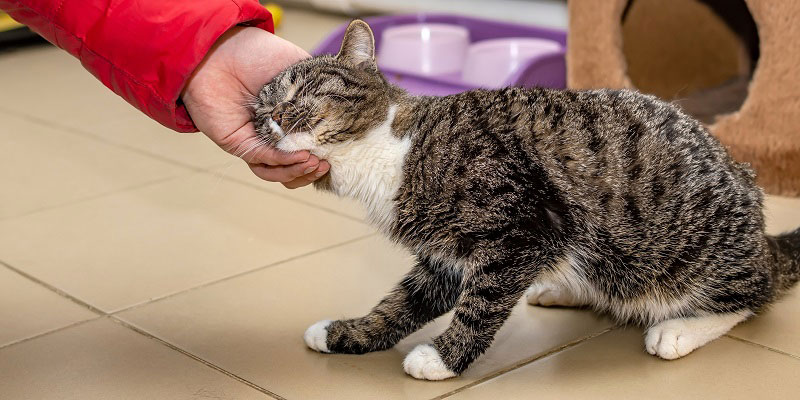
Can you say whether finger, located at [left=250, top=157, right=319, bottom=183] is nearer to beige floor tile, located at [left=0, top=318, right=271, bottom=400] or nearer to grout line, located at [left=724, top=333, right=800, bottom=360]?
beige floor tile, located at [left=0, top=318, right=271, bottom=400]

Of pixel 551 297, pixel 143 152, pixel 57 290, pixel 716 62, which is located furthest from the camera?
pixel 716 62

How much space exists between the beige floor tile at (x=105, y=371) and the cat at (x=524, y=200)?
218 millimetres

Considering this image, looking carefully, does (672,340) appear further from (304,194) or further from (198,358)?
(304,194)

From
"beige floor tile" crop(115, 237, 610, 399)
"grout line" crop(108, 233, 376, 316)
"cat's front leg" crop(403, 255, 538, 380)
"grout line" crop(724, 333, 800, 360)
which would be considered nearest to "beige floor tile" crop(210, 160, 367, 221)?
"grout line" crop(108, 233, 376, 316)

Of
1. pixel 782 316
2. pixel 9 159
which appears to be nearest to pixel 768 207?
pixel 782 316

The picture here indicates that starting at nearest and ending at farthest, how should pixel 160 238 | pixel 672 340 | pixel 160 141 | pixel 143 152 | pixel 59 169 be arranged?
1. pixel 672 340
2. pixel 160 238
3. pixel 59 169
4. pixel 143 152
5. pixel 160 141

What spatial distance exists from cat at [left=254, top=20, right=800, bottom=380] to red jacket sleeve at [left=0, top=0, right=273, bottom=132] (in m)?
0.16

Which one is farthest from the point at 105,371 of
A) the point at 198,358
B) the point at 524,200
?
the point at 524,200

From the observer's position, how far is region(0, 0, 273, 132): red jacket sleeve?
1595mm

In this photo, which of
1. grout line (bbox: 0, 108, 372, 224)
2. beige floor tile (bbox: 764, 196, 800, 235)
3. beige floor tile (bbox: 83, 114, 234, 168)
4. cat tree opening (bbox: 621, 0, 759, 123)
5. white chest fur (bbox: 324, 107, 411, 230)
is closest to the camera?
white chest fur (bbox: 324, 107, 411, 230)

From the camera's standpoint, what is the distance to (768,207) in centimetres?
235

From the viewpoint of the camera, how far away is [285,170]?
1.67 meters

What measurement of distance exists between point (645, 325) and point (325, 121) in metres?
0.70

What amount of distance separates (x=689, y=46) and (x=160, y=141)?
1757 mm
